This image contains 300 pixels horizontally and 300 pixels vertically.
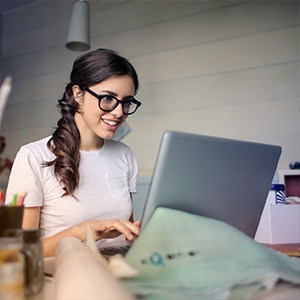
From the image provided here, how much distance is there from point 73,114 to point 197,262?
0.96m

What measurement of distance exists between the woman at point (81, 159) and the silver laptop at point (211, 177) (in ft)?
1.53

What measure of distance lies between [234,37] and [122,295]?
1.97m

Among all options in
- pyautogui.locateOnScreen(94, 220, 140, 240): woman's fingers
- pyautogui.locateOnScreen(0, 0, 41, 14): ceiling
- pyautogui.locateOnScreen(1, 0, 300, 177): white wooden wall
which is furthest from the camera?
pyautogui.locateOnScreen(0, 0, 41, 14): ceiling

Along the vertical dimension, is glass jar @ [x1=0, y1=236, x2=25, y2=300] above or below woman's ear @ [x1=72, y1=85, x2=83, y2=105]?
below

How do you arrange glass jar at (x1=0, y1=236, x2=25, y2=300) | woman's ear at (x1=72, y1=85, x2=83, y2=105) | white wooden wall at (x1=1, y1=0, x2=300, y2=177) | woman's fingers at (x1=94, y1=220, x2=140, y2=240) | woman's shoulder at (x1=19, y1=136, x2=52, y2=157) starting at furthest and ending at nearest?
white wooden wall at (x1=1, y1=0, x2=300, y2=177) < woman's ear at (x1=72, y1=85, x2=83, y2=105) < woman's shoulder at (x1=19, y1=136, x2=52, y2=157) < woman's fingers at (x1=94, y1=220, x2=140, y2=240) < glass jar at (x1=0, y1=236, x2=25, y2=300)

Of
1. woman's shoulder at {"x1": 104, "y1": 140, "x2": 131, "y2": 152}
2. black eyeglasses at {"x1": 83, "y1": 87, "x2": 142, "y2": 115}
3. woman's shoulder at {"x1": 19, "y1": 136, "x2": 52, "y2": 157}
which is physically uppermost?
black eyeglasses at {"x1": 83, "y1": 87, "x2": 142, "y2": 115}

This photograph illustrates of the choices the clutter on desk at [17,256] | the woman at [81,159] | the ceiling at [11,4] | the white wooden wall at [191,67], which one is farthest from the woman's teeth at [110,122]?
the ceiling at [11,4]

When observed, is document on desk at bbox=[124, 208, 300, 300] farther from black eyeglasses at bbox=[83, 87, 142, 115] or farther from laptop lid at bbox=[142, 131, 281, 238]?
black eyeglasses at bbox=[83, 87, 142, 115]

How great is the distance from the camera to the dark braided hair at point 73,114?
118cm

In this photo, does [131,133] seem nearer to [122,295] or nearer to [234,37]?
[234,37]

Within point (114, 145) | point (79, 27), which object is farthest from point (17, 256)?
point (79, 27)

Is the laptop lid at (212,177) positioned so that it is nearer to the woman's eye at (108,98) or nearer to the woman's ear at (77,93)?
the woman's eye at (108,98)

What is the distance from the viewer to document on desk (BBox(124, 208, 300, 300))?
0.45 m

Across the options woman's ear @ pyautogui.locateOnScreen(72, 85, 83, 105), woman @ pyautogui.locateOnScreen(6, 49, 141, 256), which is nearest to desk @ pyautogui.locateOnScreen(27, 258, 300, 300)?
woman @ pyautogui.locateOnScreen(6, 49, 141, 256)
